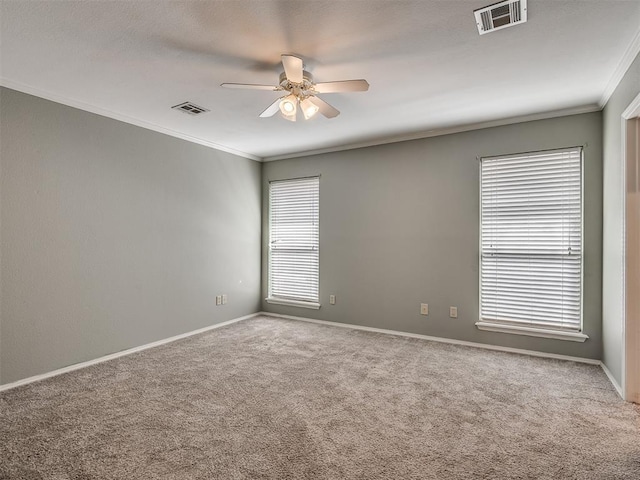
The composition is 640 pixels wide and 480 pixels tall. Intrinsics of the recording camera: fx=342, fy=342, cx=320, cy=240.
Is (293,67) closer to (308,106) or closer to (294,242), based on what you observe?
(308,106)

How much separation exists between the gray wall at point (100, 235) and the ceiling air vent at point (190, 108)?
75cm

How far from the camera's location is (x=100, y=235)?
351 cm

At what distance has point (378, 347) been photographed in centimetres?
390

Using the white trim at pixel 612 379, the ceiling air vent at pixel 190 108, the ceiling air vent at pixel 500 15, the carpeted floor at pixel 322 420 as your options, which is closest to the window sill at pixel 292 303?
the carpeted floor at pixel 322 420

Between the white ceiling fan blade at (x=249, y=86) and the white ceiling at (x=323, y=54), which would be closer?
the white ceiling at (x=323, y=54)

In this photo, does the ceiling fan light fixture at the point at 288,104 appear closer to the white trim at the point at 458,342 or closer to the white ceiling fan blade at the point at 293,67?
the white ceiling fan blade at the point at 293,67

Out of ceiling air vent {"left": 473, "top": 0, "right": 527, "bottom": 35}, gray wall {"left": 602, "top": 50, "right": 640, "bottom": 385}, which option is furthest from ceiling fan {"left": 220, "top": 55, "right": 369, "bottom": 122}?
gray wall {"left": 602, "top": 50, "right": 640, "bottom": 385}

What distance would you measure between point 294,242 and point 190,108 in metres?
2.52

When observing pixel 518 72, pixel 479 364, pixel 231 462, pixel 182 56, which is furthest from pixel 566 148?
pixel 231 462

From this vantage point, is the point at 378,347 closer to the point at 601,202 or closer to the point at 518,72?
the point at 601,202

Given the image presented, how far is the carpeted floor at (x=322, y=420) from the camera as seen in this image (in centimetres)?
187

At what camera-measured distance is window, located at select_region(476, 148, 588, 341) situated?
351 cm

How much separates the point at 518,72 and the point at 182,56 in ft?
8.46

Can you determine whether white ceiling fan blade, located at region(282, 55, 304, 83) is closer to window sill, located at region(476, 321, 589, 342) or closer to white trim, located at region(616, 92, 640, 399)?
white trim, located at region(616, 92, 640, 399)
